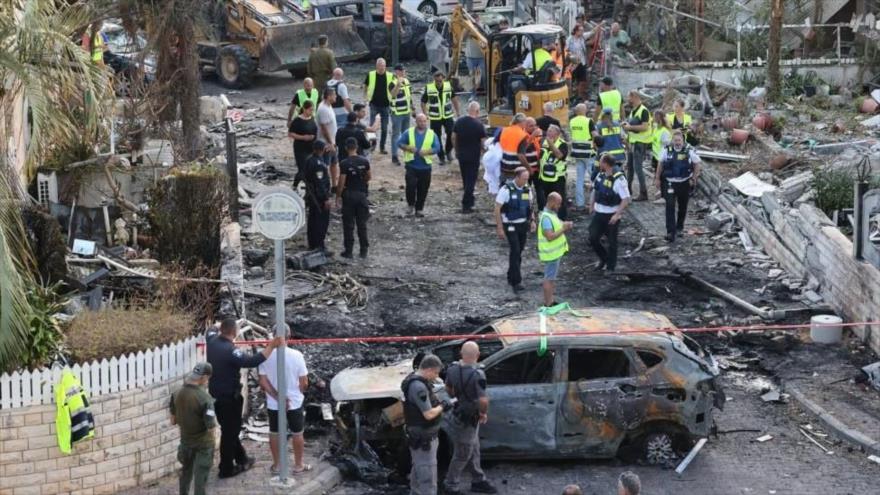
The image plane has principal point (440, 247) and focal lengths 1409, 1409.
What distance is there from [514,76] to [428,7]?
11.8m

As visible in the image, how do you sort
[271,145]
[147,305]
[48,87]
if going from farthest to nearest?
[271,145]
[147,305]
[48,87]

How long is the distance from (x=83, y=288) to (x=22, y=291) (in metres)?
2.50

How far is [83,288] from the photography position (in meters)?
14.3

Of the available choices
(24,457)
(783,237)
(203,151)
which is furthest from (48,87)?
(783,237)

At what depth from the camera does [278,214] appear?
12.1 metres

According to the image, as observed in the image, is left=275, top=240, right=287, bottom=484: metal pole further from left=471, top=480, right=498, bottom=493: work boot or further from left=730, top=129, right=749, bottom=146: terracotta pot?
left=730, top=129, right=749, bottom=146: terracotta pot

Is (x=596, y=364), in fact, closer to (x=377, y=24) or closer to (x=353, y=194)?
(x=353, y=194)

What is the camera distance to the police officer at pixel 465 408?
11.9 meters

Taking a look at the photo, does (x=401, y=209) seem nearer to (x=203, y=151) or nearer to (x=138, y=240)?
(x=203, y=151)

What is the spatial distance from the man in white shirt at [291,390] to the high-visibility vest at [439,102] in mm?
11895

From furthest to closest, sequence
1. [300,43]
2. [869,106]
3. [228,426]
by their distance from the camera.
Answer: [300,43] → [869,106] → [228,426]

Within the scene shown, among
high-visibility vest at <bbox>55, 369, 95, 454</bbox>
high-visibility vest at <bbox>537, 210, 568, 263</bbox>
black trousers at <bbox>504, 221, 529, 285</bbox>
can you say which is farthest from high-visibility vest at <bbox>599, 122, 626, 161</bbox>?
high-visibility vest at <bbox>55, 369, 95, 454</bbox>

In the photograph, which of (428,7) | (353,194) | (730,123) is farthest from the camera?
(428,7)

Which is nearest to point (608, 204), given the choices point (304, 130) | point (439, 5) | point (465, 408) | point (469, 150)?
point (469, 150)
